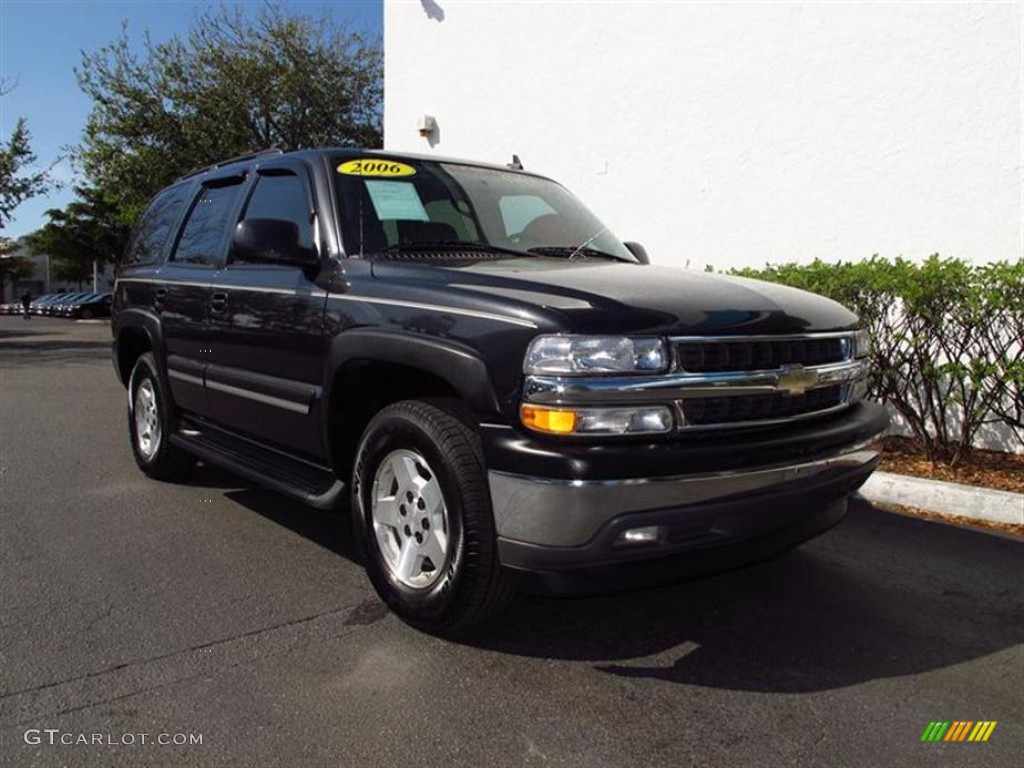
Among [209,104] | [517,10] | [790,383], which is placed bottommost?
[790,383]

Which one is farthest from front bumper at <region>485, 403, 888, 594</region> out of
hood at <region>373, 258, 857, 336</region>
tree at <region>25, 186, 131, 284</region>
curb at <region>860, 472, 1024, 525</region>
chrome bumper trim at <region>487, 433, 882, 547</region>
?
tree at <region>25, 186, 131, 284</region>

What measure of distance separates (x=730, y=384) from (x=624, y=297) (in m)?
0.45

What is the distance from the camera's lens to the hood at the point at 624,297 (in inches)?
104

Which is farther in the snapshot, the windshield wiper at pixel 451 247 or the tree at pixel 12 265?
the tree at pixel 12 265

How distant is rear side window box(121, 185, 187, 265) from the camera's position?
210 inches

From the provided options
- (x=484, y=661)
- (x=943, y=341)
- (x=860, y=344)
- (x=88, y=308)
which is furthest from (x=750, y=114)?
(x=88, y=308)

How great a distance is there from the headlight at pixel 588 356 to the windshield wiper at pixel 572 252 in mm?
1333

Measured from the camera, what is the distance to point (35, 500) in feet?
16.4

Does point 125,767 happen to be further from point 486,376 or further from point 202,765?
point 486,376

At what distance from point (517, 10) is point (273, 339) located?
769 centimetres

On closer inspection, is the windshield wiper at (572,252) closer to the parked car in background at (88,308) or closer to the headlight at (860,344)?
the headlight at (860,344)

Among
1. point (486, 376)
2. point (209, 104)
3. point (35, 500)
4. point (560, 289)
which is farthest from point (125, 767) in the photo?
point (209, 104)

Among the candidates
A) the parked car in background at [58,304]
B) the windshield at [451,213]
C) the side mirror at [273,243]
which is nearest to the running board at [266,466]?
the side mirror at [273,243]

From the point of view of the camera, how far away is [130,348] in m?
5.79
